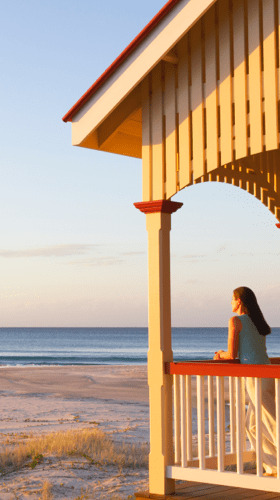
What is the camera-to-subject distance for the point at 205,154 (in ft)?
23.9

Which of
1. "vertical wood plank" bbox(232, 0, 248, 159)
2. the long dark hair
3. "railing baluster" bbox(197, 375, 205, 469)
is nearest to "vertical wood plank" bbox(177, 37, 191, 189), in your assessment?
"vertical wood plank" bbox(232, 0, 248, 159)

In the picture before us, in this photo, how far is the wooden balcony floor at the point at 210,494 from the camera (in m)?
7.09

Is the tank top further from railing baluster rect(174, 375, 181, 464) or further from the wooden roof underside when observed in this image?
the wooden roof underside

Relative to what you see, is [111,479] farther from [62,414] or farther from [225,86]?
[62,414]

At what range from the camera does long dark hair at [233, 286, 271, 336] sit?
7586 millimetres

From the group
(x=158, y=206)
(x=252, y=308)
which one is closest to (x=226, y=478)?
(x=252, y=308)

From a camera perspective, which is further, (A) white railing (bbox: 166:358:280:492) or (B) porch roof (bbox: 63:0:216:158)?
(B) porch roof (bbox: 63:0:216:158)

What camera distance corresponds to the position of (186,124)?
24.4 feet

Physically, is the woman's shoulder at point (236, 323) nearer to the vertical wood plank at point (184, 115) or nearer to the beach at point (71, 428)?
the vertical wood plank at point (184, 115)

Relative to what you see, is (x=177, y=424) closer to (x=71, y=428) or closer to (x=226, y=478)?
(x=226, y=478)

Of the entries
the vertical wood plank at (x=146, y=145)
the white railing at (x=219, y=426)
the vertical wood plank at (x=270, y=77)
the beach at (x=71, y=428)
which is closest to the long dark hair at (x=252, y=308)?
the white railing at (x=219, y=426)

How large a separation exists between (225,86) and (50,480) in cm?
567

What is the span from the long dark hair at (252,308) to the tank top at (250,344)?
0.16 feet

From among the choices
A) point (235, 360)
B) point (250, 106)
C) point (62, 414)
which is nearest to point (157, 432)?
point (235, 360)
